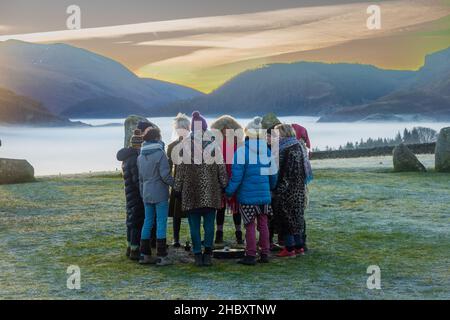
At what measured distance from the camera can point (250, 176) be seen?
934 centimetres

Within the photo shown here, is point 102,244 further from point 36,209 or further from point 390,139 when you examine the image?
point 390,139

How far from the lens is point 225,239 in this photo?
11383 millimetres

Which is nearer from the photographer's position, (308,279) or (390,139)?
(308,279)

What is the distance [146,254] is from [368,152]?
25.3 metres

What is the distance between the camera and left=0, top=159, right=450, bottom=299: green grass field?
8.11m

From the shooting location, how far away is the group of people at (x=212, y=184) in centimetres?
920

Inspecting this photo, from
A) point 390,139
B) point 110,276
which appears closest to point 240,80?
point 390,139

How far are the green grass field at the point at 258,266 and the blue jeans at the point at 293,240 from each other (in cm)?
21

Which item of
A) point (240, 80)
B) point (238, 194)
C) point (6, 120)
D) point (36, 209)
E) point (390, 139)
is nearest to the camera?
point (238, 194)

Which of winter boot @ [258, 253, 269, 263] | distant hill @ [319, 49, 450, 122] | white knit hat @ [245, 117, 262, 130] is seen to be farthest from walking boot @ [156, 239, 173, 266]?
distant hill @ [319, 49, 450, 122]

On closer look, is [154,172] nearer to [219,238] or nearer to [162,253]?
[162,253]

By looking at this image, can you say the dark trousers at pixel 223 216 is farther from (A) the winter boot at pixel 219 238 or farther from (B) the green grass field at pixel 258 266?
(B) the green grass field at pixel 258 266

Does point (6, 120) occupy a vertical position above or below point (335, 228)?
above
